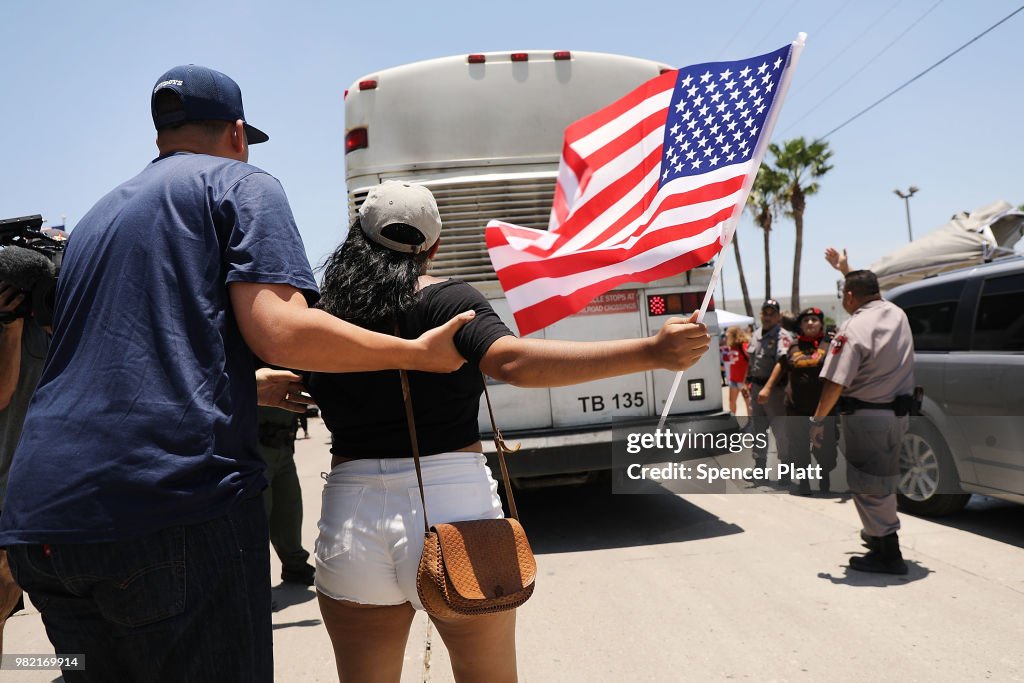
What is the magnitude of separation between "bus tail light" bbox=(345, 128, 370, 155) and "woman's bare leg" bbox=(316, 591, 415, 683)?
483 cm

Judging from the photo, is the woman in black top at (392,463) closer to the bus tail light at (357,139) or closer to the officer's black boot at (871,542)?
the officer's black boot at (871,542)

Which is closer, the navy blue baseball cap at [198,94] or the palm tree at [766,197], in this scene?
the navy blue baseball cap at [198,94]

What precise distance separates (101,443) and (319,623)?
3694mm

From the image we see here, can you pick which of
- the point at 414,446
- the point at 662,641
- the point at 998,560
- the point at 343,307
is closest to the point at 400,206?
the point at 343,307

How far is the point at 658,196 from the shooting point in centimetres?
298

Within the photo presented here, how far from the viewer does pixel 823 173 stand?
35719 millimetres

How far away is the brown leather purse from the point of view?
1.97 meters

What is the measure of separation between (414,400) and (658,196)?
1.33 m

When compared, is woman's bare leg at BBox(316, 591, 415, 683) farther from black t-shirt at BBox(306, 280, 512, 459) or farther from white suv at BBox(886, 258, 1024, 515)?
white suv at BBox(886, 258, 1024, 515)

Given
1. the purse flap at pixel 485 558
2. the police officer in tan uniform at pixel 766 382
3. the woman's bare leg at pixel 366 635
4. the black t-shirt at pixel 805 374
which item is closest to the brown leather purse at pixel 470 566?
the purse flap at pixel 485 558

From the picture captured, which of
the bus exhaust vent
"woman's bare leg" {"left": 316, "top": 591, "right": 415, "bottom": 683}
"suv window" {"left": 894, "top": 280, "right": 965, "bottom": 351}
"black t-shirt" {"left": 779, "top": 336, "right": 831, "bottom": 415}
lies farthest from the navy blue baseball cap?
"black t-shirt" {"left": 779, "top": 336, "right": 831, "bottom": 415}

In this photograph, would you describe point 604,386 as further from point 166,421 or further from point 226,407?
point 166,421

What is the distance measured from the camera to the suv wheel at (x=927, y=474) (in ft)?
21.0

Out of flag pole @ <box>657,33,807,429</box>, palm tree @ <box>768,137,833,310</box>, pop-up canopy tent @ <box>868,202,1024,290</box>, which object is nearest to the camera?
flag pole @ <box>657,33,807,429</box>
